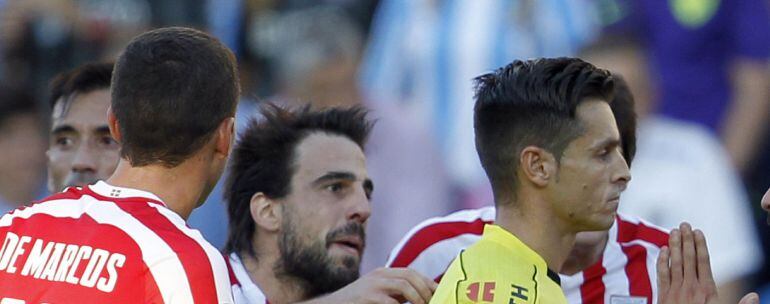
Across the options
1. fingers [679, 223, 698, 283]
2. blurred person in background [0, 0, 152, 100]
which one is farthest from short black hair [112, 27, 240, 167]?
blurred person in background [0, 0, 152, 100]

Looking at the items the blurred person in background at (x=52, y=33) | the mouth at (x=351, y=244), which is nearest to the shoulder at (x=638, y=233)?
the mouth at (x=351, y=244)

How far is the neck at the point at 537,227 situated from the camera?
389 centimetres

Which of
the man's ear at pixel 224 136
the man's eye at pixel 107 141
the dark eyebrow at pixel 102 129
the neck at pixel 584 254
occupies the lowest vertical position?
the neck at pixel 584 254

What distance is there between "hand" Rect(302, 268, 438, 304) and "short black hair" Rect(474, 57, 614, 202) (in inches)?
12.4

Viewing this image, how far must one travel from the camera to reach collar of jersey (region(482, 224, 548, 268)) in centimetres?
382

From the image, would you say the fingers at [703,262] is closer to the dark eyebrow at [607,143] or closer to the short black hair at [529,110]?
the dark eyebrow at [607,143]

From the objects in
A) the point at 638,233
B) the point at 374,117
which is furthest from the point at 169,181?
the point at 374,117

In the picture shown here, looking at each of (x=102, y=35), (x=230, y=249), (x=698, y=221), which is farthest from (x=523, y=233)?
(x=102, y=35)

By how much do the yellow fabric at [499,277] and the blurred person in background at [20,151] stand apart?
481 cm

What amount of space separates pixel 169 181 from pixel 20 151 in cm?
504

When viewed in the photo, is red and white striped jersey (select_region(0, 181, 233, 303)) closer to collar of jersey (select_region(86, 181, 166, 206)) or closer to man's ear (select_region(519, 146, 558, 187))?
collar of jersey (select_region(86, 181, 166, 206))

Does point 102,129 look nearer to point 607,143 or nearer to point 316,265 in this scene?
point 316,265

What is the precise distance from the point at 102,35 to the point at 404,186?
2086 millimetres

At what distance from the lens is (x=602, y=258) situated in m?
4.98
